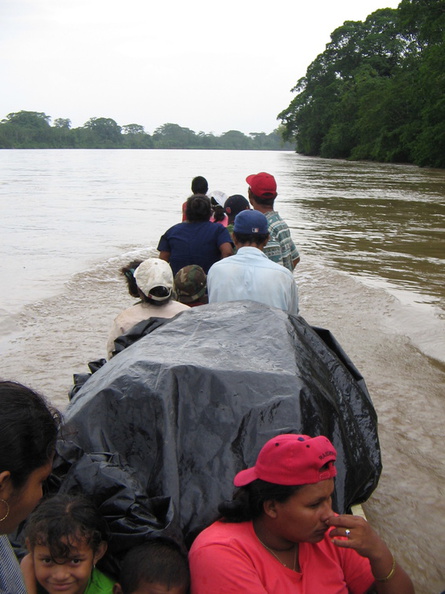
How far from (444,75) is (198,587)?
Result: 130ft

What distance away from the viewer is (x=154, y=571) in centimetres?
215

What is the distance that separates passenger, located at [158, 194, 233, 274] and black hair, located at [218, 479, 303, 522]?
347 centimetres

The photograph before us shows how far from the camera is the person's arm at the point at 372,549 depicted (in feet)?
7.00

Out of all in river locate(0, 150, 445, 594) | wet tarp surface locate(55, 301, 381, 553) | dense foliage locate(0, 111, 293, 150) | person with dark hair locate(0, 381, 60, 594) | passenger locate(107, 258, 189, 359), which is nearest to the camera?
person with dark hair locate(0, 381, 60, 594)

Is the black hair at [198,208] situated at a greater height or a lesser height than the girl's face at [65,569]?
greater

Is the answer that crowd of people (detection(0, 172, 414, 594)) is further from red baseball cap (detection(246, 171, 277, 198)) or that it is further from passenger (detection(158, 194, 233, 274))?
passenger (detection(158, 194, 233, 274))

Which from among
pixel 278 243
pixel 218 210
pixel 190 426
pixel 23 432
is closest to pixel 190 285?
pixel 278 243

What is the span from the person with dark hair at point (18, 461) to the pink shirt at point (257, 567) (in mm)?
706

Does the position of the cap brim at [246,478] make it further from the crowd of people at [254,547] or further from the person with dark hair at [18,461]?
the person with dark hair at [18,461]

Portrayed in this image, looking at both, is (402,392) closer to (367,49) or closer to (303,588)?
(303,588)

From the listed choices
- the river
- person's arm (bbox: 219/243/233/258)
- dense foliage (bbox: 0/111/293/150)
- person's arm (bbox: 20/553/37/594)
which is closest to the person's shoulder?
person's arm (bbox: 20/553/37/594)

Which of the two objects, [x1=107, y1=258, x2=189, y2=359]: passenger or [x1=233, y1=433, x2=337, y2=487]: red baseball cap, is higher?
[x1=233, y1=433, x2=337, y2=487]: red baseball cap

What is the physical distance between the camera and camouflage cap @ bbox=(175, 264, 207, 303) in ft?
15.3

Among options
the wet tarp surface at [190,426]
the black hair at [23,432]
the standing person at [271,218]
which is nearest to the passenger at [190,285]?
the standing person at [271,218]
